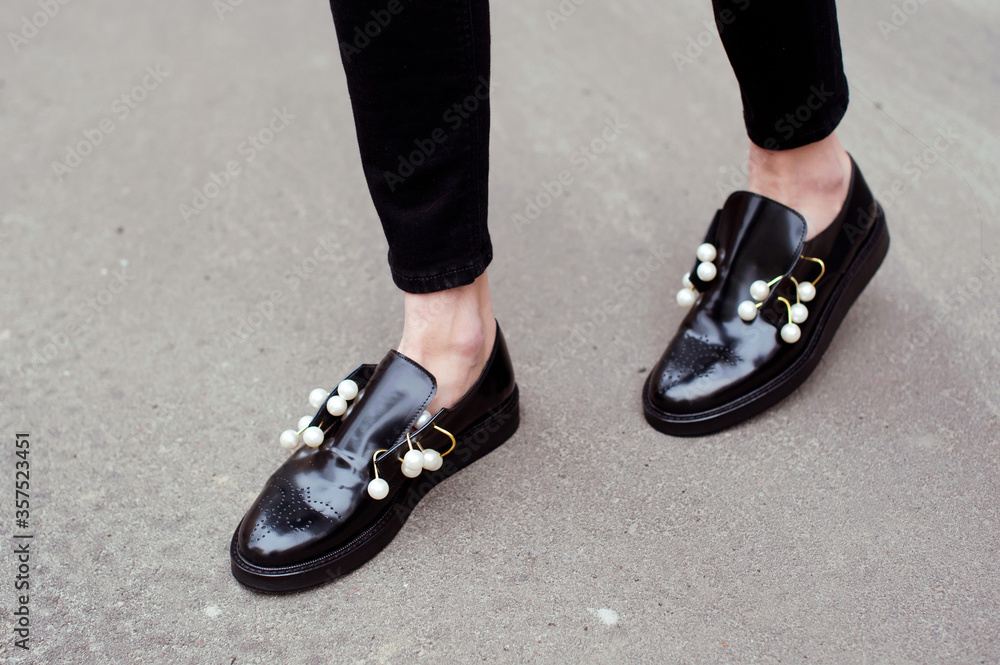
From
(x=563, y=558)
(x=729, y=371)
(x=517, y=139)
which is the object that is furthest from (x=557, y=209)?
(x=563, y=558)

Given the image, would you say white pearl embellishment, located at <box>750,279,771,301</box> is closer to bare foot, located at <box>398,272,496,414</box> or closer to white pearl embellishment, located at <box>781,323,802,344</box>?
white pearl embellishment, located at <box>781,323,802,344</box>

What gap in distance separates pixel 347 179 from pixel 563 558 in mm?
1076

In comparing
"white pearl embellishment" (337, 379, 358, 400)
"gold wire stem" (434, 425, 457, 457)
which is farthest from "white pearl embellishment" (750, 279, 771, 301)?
"white pearl embellishment" (337, 379, 358, 400)

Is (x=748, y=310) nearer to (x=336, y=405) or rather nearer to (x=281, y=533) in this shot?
(x=336, y=405)

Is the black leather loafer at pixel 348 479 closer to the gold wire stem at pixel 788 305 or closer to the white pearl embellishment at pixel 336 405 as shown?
the white pearl embellishment at pixel 336 405

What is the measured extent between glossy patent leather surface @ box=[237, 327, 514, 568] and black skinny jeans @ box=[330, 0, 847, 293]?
138 millimetres

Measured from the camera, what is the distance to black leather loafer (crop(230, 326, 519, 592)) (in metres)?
0.95

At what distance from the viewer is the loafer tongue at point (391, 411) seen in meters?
0.98

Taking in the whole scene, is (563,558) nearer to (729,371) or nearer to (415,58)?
(729,371)

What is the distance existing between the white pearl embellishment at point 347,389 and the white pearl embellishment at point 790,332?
610 mm

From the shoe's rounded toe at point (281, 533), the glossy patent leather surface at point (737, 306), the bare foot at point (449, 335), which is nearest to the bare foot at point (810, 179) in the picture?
the glossy patent leather surface at point (737, 306)

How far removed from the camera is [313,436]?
1005 millimetres

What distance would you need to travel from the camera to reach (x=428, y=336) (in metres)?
1.00

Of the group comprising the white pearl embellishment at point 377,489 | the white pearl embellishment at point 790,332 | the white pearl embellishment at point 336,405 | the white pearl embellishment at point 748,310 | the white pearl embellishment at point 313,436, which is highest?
the white pearl embellishment at point 336,405
